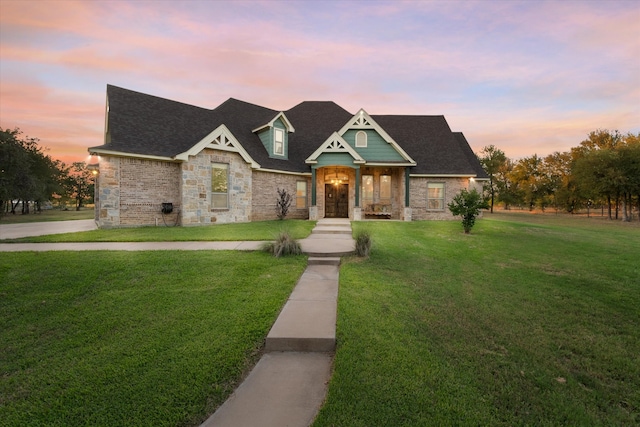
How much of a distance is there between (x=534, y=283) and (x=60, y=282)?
377 inches

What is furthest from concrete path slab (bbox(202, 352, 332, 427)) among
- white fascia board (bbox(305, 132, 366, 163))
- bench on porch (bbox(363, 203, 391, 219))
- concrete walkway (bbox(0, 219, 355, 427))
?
bench on porch (bbox(363, 203, 391, 219))

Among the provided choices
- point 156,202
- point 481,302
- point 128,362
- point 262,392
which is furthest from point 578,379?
point 156,202

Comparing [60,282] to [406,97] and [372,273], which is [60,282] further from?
[406,97]

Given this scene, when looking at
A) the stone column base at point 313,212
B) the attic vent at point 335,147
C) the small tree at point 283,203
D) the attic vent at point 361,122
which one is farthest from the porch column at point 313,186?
the attic vent at point 361,122

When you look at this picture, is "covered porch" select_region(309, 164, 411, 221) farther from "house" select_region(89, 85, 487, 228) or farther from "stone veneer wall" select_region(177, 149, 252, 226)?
"stone veneer wall" select_region(177, 149, 252, 226)

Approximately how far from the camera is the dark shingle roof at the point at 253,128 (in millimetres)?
13828

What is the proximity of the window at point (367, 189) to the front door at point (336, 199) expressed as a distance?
4.55 ft

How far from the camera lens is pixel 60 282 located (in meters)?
5.18

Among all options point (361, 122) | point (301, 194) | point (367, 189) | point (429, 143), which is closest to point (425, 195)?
point (367, 189)

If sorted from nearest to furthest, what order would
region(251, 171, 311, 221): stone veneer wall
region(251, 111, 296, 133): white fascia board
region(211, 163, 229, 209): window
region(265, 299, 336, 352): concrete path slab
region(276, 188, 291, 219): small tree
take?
region(265, 299, 336, 352): concrete path slab, region(211, 163, 229, 209): window, region(251, 171, 311, 221): stone veneer wall, region(276, 188, 291, 219): small tree, region(251, 111, 296, 133): white fascia board

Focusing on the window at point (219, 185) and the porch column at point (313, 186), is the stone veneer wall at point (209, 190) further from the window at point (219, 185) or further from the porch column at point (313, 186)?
the porch column at point (313, 186)

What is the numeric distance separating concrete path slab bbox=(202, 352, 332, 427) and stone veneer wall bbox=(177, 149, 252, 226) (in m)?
12.3

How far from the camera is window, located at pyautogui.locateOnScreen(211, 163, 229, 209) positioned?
47.8 ft

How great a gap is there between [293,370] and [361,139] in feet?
56.8
